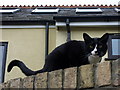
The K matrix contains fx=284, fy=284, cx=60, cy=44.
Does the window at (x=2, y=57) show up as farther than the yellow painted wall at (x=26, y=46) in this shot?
No

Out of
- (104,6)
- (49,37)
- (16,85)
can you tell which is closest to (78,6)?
(104,6)

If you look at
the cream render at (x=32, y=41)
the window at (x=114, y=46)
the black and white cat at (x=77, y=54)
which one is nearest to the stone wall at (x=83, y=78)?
the black and white cat at (x=77, y=54)

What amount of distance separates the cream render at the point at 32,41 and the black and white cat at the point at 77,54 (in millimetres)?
2801

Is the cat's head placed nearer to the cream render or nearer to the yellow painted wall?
the cream render

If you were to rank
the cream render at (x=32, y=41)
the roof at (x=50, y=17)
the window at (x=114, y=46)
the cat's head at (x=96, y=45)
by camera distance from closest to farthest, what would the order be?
the cat's head at (x=96, y=45)
the window at (x=114, y=46)
the roof at (x=50, y=17)
the cream render at (x=32, y=41)

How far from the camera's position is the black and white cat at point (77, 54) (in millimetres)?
2988

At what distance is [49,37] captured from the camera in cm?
637

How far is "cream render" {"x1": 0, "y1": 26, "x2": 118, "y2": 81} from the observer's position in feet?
19.7

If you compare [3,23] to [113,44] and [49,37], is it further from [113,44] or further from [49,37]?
[113,44]

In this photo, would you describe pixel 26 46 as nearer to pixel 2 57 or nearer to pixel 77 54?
pixel 2 57

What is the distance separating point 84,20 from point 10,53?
1.74 metres

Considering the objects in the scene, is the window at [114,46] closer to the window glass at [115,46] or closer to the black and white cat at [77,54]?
the window glass at [115,46]

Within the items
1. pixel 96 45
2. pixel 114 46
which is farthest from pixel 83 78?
pixel 114 46

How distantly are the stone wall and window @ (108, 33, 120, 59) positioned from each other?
3638 millimetres
